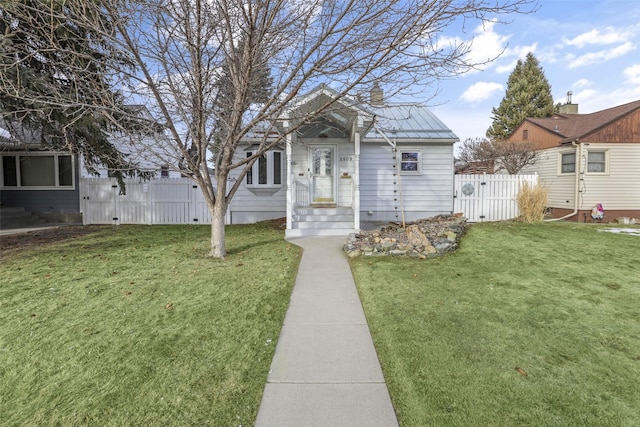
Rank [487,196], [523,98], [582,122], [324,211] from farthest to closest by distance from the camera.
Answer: [523,98] → [582,122] → [487,196] → [324,211]

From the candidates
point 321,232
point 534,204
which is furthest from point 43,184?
point 534,204

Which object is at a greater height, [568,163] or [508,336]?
[568,163]

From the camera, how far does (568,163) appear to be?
581 inches

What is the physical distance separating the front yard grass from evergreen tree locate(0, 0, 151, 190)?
529 centimetres

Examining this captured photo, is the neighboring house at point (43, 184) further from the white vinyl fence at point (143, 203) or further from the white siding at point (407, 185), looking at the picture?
the white siding at point (407, 185)

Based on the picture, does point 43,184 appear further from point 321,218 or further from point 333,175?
point 321,218

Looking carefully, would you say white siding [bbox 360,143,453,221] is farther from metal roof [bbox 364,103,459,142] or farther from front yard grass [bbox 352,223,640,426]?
front yard grass [bbox 352,223,640,426]

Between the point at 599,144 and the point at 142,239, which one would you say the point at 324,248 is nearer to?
the point at 142,239

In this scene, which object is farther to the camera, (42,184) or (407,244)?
(42,184)

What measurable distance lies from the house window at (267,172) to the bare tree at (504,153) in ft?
40.1

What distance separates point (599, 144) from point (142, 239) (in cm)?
1698

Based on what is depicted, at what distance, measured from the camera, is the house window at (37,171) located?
44.4ft

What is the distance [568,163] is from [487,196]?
202 inches

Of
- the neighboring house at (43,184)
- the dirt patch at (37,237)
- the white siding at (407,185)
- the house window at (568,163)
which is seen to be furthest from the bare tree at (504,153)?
the dirt patch at (37,237)
